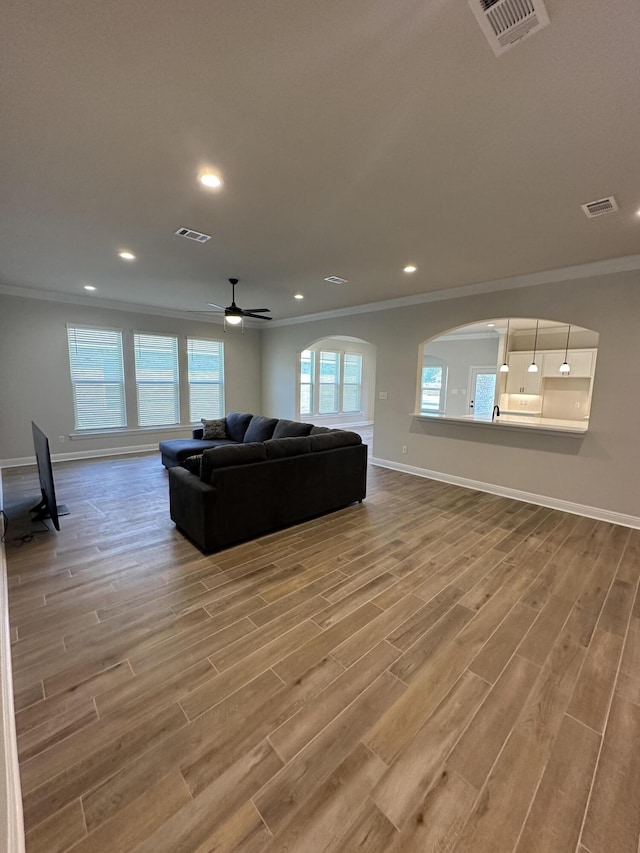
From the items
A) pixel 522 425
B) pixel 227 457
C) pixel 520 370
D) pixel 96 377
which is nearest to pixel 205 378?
pixel 96 377

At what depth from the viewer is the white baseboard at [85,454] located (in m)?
5.84

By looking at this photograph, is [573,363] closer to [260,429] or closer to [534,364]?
[534,364]

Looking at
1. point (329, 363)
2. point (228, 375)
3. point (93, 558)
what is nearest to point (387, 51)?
point (93, 558)

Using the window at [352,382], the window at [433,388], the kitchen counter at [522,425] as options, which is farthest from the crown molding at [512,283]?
the window at [433,388]

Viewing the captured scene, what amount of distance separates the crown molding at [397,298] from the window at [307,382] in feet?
5.59

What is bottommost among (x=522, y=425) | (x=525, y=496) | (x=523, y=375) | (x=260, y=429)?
(x=525, y=496)

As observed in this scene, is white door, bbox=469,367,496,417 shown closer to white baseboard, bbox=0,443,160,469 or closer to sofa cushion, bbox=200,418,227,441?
sofa cushion, bbox=200,418,227,441

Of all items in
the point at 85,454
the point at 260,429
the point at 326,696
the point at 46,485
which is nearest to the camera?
the point at 326,696

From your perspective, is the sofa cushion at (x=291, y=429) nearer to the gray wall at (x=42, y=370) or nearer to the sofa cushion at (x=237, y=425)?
the sofa cushion at (x=237, y=425)

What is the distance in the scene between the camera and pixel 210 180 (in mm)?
2418

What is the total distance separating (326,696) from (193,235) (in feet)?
12.6

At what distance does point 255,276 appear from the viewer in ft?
15.5

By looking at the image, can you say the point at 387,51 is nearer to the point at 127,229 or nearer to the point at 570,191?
the point at 570,191

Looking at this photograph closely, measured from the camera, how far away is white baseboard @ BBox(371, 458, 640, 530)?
400 cm
